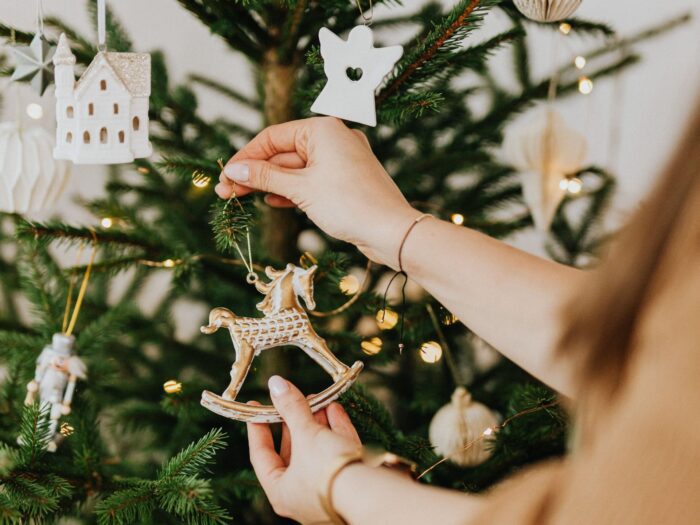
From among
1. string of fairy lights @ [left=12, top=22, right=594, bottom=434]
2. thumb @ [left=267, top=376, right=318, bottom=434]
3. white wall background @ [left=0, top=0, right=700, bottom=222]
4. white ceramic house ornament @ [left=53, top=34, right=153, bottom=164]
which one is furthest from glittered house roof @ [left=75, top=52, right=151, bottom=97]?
white wall background @ [left=0, top=0, right=700, bottom=222]

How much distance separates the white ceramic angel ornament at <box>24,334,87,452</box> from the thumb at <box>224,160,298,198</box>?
0.34 m

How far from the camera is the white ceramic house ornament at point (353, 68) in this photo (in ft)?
2.39

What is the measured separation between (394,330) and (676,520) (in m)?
0.67

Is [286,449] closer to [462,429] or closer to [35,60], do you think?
[462,429]

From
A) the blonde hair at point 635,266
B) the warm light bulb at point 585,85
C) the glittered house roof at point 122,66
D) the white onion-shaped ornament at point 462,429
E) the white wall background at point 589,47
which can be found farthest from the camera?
the white wall background at point 589,47

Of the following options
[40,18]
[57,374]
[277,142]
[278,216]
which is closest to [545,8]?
[277,142]

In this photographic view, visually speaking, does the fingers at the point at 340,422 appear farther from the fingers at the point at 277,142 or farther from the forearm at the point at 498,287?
the fingers at the point at 277,142

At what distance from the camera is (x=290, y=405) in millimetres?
689

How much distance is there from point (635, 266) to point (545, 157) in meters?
0.70

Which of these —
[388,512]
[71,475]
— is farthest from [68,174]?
[388,512]

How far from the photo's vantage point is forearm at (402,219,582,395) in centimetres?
68

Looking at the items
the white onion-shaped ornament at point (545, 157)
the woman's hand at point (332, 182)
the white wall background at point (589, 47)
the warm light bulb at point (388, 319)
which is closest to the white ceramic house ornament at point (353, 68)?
the woman's hand at point (332, 182)

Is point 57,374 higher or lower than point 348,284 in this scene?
lower

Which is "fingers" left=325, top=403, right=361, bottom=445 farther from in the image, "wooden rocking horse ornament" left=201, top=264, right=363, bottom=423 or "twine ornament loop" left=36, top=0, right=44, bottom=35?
"twine ornament loop" left=36, top=0, right=44, bottom=35
